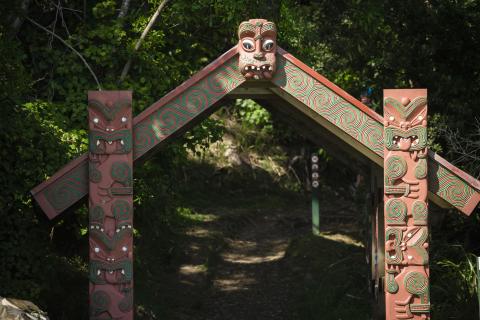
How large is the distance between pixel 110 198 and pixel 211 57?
6.62 metres

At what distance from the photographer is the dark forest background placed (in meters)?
11.1

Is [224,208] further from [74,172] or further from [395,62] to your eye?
[74,172]

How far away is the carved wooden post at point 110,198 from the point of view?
8.57m

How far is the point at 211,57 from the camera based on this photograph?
14.8 meters

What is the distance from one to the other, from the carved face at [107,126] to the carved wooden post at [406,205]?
9.47ft

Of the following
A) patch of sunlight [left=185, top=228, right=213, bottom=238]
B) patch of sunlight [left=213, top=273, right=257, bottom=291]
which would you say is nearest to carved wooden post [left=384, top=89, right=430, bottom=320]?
patch of sunlight [left=213, top=273, right=257, bottom=291]

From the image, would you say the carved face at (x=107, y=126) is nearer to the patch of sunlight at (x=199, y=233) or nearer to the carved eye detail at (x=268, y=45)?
the carved eye detail at (x=268, y=45)

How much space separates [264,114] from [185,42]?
9.15 meters

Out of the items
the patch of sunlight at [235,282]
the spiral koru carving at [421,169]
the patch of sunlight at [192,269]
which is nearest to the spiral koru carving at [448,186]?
the spiral koru carving at [421,169]

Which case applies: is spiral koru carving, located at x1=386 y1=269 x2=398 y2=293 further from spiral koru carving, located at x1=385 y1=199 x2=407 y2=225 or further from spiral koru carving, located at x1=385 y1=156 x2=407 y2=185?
spiral koru carving, located at x1=385 y1=156 x2=407 y2=185

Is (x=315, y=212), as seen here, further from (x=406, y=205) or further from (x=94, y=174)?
(x=94, y=174)

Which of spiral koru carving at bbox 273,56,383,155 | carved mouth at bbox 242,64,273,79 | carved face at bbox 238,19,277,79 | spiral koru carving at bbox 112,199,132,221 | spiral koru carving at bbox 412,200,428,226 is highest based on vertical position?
carved face at bbox 238,19,277,79

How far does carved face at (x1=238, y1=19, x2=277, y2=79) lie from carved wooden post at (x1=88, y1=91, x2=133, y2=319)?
134 centimetres

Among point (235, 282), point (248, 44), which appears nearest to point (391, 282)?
point (248, 44)
